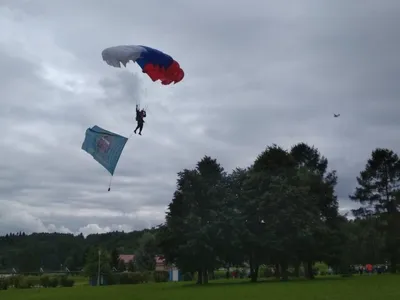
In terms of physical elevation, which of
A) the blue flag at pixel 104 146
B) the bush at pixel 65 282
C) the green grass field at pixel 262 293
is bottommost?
the green grass field at pixel 262 293

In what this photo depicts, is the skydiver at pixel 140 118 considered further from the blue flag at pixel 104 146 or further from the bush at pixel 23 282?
the bush at pixel 23 282

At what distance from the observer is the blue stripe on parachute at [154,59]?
22297 millimetres

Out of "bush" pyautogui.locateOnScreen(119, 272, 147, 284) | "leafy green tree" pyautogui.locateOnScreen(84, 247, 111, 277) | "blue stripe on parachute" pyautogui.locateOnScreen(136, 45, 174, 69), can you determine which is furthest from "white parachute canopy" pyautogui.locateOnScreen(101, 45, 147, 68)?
"leafy green tree" pyautogui.locateOnScreen(84, 247, 111, 277)

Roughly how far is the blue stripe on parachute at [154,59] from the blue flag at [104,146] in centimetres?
351

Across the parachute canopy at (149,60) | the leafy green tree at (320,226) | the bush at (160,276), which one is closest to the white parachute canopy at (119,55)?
the parachute canopy at (149,60)

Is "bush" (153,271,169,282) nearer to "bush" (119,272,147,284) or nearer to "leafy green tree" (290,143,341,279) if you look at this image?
"bush" (119,272,147,284)

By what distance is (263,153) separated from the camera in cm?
6128

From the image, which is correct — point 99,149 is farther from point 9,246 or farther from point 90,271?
point 9,246

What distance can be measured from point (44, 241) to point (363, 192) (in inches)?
5311

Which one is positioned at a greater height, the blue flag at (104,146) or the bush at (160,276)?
the blue flag at (104,146)

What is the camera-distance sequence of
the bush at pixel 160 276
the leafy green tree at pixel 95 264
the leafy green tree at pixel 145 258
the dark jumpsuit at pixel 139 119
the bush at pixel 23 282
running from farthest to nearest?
the leafy green tree at pixel 145 258, the bush at pixel 160 276, the leafy green tree at pixel 95 264, the bush at pixel 23 282, the dark jumpsuit at pixel 139 119

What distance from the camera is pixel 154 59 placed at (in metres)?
22.5

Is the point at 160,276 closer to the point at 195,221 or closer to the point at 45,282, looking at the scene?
the point at 45,282

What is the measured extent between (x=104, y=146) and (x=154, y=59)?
4.44m
